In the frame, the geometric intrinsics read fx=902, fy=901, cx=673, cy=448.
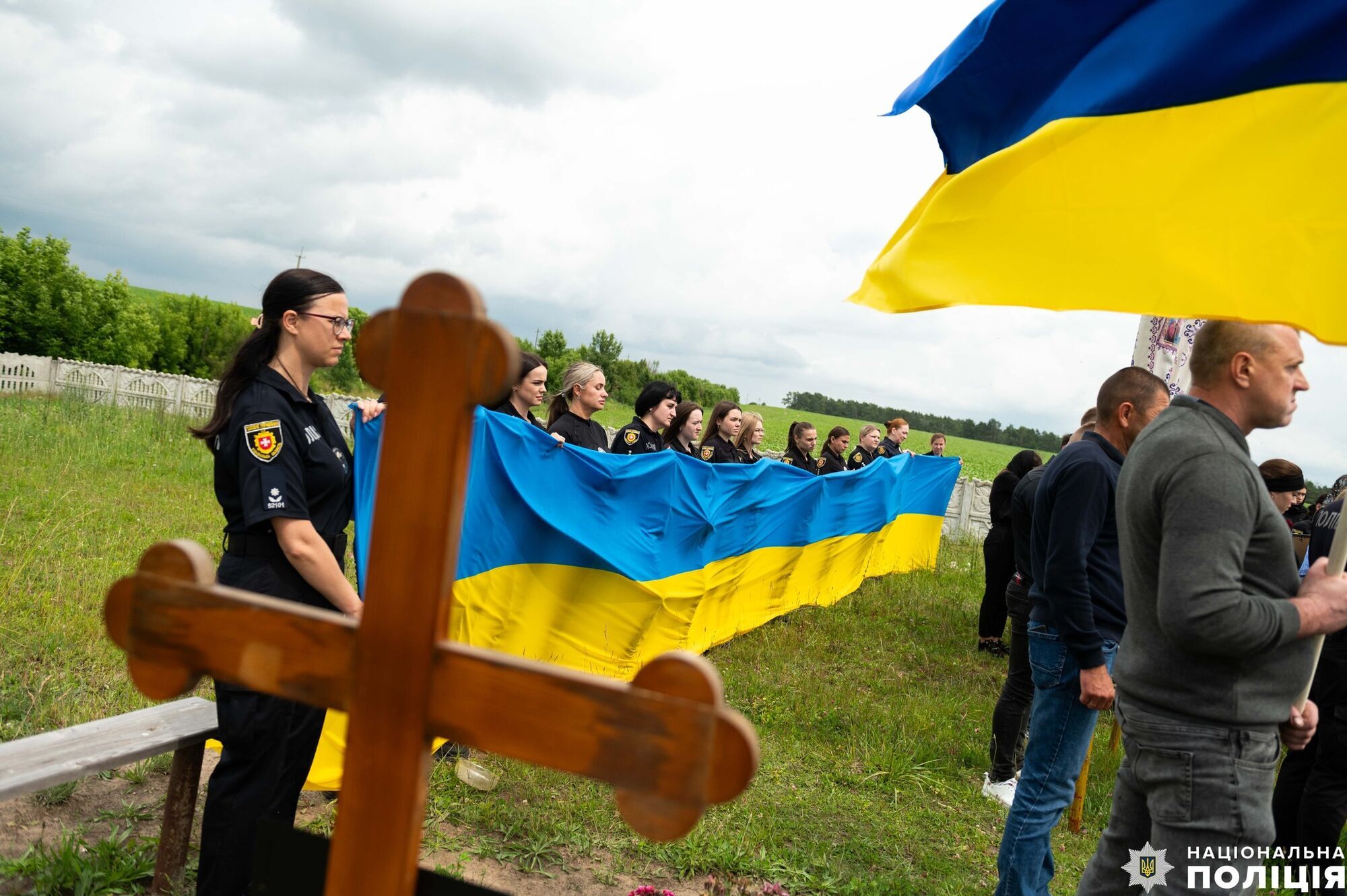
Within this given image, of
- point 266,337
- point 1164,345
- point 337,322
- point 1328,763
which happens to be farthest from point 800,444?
point 266,337

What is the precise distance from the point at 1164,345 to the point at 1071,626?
3.48 m

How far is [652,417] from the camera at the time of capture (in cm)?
751

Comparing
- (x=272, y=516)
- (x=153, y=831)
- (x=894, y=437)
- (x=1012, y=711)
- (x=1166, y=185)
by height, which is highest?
(x=1166, y=185)

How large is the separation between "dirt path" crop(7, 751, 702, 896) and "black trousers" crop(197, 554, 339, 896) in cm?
96

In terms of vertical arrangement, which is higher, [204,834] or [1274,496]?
[1274,496]

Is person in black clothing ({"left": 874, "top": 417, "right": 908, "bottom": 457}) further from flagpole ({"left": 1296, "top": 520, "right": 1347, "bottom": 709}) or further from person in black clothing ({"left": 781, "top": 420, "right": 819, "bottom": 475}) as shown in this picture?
flagpole ({"left": 1296, "top": 520, "right": 1347, "bottom": 709})

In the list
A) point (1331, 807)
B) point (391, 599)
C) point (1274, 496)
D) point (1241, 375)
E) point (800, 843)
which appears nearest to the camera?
point (391, 599)

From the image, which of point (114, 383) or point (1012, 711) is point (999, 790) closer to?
point (1012, 711)

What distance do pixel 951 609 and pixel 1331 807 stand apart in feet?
21.8

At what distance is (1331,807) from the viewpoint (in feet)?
12.5

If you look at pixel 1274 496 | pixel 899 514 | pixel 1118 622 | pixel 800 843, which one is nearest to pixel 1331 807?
pixel 1118 622

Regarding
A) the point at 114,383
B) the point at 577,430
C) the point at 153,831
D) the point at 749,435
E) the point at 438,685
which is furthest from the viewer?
A: the point at 114,383

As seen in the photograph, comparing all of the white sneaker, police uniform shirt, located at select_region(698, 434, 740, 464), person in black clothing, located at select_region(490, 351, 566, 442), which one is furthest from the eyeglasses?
police uniform shirt, located at select_region(698, 434, 740, 464)

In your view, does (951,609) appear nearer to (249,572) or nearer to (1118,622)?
(1118,622)
